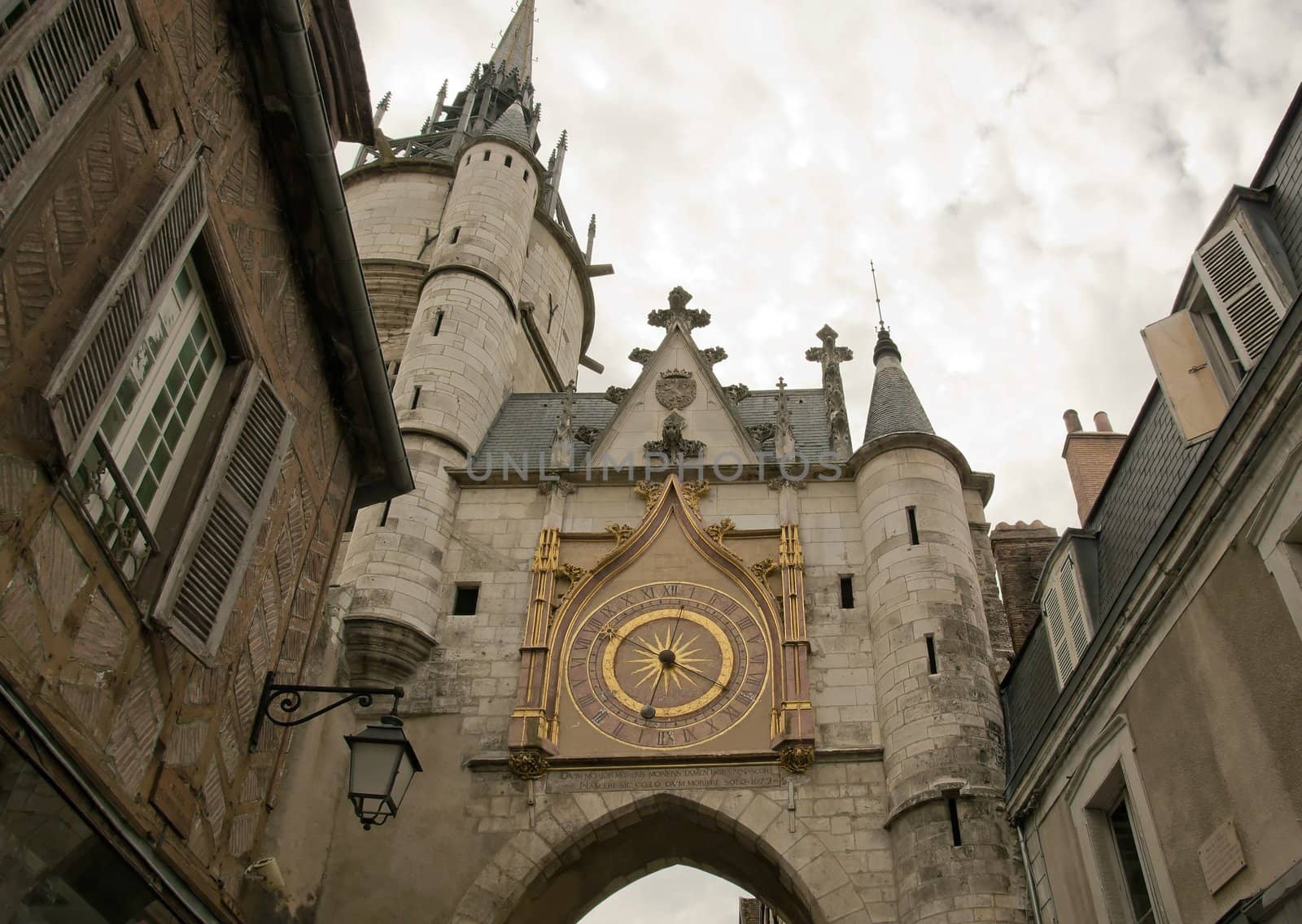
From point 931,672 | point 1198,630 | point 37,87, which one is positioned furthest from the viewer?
point 931,672

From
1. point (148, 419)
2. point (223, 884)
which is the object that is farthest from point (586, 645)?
point (148, 419)

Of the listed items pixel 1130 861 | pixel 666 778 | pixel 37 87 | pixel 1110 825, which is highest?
pixel 666 778

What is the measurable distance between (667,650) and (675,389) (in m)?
4.66

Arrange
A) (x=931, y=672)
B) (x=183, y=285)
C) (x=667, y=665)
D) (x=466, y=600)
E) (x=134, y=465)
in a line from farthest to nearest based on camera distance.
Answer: (x=466, y=600)
(x=667, y=665)
(x=931, y=672)
(x=183, y=285)
(x=134, y=465)

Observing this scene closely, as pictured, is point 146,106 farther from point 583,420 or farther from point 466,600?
point 583,420

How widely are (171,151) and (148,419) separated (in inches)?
48.4

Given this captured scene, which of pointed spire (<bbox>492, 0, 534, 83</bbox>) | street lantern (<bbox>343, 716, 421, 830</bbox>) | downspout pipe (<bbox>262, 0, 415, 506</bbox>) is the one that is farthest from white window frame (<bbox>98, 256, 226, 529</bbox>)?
pointed spire (<bbox>492, 0, 534, 83</bbox>)

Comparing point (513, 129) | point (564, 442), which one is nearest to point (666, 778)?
point (564, 442)

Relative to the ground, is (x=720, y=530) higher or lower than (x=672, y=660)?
higher

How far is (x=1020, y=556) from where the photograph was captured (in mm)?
13570

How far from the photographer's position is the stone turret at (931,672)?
942 centimetres

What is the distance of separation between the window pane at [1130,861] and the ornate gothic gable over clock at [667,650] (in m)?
3.39

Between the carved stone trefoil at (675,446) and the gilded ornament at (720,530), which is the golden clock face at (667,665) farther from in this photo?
the carved stone trefoil at (675,446)

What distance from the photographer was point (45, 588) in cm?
440
